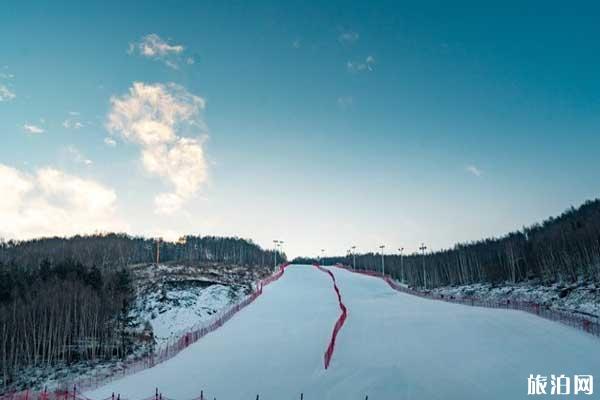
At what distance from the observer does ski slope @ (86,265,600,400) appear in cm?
1812

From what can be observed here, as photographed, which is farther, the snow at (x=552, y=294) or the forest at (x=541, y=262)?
the forest at (x=541, y=262)

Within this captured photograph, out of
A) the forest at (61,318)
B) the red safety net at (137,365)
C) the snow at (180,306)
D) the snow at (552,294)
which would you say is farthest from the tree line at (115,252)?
the snow at (552,294)

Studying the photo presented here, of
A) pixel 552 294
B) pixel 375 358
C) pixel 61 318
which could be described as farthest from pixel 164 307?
pixel 552 294

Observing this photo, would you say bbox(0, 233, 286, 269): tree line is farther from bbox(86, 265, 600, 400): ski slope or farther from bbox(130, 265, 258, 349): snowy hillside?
bbox(86, 265, 600, 400): ski slope

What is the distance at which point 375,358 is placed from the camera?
2220cm

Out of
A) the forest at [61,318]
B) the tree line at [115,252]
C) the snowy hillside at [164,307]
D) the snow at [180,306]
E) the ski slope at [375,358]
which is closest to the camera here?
the ski slope at [375,358]

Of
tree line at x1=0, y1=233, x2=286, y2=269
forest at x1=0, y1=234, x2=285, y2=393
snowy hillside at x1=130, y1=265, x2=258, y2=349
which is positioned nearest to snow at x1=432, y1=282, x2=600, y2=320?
snowy hillside at x1=130, y1=265, x2=258, y2=349

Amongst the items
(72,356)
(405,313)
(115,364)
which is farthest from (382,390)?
(72,356)

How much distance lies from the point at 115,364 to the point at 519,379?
131 feet

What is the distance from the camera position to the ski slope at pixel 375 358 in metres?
18.1

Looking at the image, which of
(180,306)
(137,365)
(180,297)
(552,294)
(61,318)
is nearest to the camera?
(137,365)

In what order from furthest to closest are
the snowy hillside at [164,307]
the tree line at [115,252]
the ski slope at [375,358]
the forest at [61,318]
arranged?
the tree line at [115,252] → the forest at [61,318] → the snowy hillside at [164,307] → the ski slope at [375,358]

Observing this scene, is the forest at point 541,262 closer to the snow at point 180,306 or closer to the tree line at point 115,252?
the snow at point 180,306

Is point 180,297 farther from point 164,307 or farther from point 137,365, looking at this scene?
point 137,365
